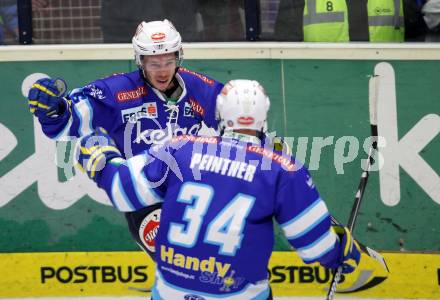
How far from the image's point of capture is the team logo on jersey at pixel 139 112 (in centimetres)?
521

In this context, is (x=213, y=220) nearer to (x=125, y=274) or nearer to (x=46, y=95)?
(x=46, y=95)

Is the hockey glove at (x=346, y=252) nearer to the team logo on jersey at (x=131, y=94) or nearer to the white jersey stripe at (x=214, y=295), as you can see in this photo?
the white jersey stripe at (x=214, y=295)

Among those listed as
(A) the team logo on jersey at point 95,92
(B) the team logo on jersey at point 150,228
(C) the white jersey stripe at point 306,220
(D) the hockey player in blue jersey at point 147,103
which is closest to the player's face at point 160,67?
(D) the hockey player in blue jersey at point 147,103

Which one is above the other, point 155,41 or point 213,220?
point 155,41

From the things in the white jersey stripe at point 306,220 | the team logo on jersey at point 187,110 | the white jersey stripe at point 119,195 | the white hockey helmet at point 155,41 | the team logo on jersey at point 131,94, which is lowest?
the white jersey stripe at point 306,220

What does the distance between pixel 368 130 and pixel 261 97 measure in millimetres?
2571

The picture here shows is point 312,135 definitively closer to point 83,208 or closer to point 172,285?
point 83,208

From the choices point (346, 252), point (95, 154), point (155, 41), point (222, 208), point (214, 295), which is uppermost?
point (155, 41)

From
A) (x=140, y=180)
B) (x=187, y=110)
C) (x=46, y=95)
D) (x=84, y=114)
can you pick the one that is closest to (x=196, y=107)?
(x=187, y=110)

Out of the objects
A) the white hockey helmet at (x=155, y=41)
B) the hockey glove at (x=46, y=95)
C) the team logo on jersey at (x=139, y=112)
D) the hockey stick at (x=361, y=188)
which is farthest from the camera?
the team logo on jersey at (x=139, y=112)

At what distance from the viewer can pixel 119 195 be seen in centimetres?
391

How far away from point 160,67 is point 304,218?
156cm

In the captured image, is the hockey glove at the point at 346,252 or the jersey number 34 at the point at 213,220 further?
the hockey glove at the point at 346,252

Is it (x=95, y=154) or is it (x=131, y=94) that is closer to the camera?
(x=95, y=154)
